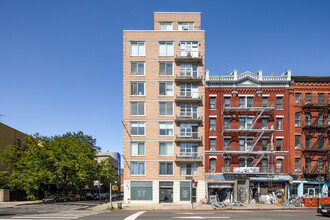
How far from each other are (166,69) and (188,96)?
16.0 feet

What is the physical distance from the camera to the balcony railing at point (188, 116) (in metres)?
43.8

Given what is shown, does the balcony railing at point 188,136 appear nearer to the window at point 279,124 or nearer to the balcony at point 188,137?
the balcony at point 188,137

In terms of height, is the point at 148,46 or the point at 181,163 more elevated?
the point at 148,46

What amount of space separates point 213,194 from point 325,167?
1611 centimetres

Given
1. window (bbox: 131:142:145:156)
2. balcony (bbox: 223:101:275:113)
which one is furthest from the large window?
balcony (bbox: 223:101:275:113)

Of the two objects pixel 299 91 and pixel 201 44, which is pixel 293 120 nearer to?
pixel 299 91

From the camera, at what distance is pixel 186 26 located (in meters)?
47.0

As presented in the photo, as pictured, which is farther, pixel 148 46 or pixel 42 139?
pixel 42 139

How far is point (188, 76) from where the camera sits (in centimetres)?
4453

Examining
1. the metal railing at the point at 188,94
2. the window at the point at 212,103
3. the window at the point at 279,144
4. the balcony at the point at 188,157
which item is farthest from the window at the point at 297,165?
the metal railing at the point at 188,94

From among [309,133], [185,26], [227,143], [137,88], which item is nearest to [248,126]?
[227,143]

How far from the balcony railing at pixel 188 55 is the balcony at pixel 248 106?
25.4ft

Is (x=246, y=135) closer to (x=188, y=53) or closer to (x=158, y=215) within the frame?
(x=188, y=53)

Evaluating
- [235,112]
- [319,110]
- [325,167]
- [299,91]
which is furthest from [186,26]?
[325,167]
